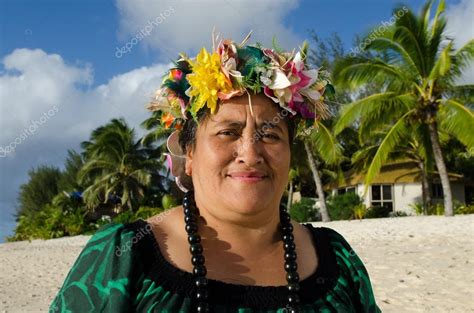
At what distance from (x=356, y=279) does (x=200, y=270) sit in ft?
2.29

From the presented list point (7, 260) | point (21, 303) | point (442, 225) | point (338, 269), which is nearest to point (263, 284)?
point (338, 269)

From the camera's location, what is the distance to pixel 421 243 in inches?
510

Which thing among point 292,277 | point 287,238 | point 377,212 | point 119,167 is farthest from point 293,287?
point 119,167

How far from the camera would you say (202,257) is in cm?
217

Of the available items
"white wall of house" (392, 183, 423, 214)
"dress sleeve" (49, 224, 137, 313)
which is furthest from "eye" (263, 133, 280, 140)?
"white wall of house" (392, 183, 423, 214)

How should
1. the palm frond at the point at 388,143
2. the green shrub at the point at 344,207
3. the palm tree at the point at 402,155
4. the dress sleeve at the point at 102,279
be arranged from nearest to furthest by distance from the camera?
1. the dress sleeve at the point at 102,279
2. the palm frond at the point at 388,143
3. the green shrub at the point at 344,207
4. the palm tree at the point at 402,155

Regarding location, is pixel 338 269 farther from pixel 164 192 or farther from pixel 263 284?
pixel 164 192

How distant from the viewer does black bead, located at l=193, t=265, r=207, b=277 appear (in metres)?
2.12

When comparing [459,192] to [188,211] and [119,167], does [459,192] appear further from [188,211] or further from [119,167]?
[188,211]

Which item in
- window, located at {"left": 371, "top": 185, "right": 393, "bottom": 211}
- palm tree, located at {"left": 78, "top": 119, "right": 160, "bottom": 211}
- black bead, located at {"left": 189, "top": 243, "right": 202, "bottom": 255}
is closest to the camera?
black bead, located at {"left": 189, "top": 243, "right": 202, "bottom": 255}

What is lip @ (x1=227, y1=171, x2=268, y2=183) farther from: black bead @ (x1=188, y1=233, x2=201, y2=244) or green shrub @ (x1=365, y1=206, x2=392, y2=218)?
green shrub @ (x1=365, y1=206, x2=392, y2=218)

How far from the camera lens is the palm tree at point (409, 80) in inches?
690

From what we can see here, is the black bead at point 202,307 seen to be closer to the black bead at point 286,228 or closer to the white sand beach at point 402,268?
the black bead at point 286,228

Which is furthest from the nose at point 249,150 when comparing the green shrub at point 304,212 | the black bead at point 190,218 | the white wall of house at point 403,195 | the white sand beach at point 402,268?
Answer: the white wall of house at point 403,195
